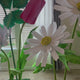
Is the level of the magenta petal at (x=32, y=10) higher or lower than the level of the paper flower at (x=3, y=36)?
higher

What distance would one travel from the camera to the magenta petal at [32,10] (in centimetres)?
58

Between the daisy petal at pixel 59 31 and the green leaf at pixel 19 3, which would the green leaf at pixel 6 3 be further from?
the daisy petal at pixel 59 31

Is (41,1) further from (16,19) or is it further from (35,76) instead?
(35,76)

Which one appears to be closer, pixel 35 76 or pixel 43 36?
pixel 43 36

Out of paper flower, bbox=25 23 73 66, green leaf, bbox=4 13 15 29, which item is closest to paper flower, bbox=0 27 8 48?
green leaf, bbox=4 13 15 29

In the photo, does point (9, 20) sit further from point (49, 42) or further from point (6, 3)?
point (49, 42)

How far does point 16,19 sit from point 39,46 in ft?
0.53

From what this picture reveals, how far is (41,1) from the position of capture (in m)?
0.58

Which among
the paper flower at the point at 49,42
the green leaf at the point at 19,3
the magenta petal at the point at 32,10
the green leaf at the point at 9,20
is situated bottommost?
the paper flower at the point at 49,42

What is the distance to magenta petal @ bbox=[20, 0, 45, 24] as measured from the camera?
584 mm

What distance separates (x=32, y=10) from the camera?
587mm

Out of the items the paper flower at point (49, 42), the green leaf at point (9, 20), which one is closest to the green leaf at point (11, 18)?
the green leaf at point (9, 20)

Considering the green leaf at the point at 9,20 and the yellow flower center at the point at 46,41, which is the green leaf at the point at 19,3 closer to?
the green leaf at the point at 9,20

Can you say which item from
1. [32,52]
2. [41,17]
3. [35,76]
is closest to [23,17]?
[32,52]
